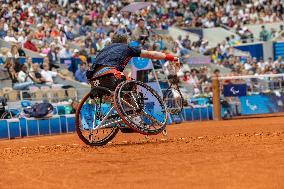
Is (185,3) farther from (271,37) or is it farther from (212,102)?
(212,102)

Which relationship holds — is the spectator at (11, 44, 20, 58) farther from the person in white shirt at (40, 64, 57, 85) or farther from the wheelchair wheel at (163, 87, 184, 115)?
the wheelchair wheel at (163, 87, 184, 115)

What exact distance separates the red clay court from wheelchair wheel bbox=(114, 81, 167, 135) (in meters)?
0.32

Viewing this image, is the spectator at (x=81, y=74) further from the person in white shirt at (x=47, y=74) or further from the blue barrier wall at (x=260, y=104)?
the blue barrier wall at (x=260, y=104)

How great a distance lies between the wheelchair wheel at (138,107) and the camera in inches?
408

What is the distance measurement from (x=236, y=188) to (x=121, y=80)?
5027 millimetres

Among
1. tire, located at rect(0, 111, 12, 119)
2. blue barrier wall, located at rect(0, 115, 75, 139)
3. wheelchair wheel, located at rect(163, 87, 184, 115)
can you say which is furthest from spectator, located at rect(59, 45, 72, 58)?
wheelchair wheel, located at rect(163, 87, 184, 115)

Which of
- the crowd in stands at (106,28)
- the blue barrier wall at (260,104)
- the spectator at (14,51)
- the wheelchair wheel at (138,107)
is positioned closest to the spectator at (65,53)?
the crowd in stands at (106,28)

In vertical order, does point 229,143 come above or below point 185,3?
below

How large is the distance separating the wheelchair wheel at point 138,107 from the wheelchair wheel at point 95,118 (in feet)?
0.89

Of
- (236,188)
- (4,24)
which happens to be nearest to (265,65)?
(4,24)

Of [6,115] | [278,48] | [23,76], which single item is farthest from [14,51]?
[278,48]

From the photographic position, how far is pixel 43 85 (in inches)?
851

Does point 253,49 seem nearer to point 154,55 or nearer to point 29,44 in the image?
point 29,44

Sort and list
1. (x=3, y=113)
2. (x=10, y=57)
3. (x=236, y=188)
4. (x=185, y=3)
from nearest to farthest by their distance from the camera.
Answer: (x=236, y=188) < (x=3, y=113) < (x=10, y=57) < (x=185, y=3)
